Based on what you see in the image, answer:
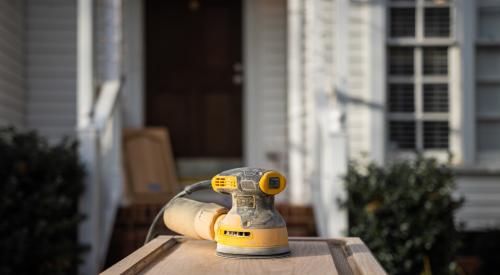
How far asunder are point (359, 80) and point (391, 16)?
700 millimetres

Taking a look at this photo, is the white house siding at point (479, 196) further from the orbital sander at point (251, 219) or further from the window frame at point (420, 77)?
the orbital sander at point (251, 219)

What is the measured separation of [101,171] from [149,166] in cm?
113

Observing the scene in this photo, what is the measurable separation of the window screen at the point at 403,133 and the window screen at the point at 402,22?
842 millimetres

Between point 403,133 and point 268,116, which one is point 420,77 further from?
point 268,116

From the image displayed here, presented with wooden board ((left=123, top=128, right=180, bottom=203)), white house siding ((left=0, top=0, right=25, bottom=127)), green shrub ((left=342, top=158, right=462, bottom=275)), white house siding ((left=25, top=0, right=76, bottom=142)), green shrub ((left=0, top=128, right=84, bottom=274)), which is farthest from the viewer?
white house siding ((left=25, top=0, right=76, bottom=142))

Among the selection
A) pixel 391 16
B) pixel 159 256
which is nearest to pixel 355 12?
pixel 391 16

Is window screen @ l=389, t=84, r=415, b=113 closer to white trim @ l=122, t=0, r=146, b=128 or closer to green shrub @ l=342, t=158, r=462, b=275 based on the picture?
green shrub @ l=342, t=158, r=462, b=275

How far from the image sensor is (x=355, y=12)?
6855 millimetres

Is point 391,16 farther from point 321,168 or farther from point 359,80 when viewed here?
point 321,168

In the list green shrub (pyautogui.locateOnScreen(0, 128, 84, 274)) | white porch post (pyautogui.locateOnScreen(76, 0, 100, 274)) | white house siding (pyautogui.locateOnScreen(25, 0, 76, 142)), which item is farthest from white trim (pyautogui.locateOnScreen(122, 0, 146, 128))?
green shrub (pyautogui.locateOnScreen(0, 128, 84, 274))

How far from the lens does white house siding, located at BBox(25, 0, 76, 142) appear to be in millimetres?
7223

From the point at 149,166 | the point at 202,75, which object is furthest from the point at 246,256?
the point at 202,75

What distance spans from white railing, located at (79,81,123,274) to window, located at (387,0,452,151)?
255cm

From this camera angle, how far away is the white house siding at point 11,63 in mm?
6719
